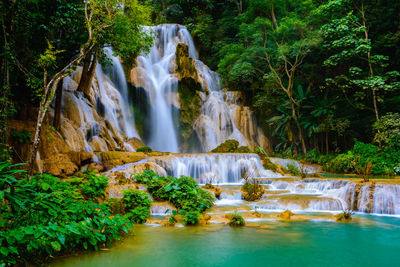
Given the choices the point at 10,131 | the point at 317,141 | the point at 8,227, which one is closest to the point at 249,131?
the point at 317,141

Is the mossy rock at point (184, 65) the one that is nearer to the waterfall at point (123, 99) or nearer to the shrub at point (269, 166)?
the waterfall at point (123, 99)

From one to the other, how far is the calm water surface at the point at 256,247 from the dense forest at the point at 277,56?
5.14 m

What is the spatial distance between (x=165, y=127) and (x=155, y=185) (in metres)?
12.7

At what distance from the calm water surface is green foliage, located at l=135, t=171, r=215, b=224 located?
3.96 ft

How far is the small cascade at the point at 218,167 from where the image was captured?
12211 mm

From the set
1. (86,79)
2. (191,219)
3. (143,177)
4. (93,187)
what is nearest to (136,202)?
(93,187)

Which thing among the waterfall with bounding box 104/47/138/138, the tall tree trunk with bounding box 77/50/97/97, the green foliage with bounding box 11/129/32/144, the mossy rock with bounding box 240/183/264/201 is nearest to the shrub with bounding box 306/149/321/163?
the mossy rock with bounding box 240/183/264/201

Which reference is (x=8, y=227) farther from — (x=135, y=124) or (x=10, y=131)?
(x=135, y=124)

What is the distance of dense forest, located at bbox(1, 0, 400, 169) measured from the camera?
28.9 feet

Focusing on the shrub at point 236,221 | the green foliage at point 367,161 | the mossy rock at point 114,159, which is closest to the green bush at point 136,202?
the shrub at point 236,221

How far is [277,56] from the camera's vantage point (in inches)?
721

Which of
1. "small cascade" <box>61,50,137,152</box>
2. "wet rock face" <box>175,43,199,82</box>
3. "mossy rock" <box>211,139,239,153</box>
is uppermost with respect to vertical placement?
"wet rock face" <box>175,43,199,82</box>

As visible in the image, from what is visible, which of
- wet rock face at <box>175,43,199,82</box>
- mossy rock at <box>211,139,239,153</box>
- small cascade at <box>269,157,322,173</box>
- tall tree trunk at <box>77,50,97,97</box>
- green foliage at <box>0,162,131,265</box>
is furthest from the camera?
wet rock face at <box>175,43,199,82</box>

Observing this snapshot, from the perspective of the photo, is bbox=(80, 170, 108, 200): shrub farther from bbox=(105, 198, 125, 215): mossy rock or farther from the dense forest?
the dense forest
